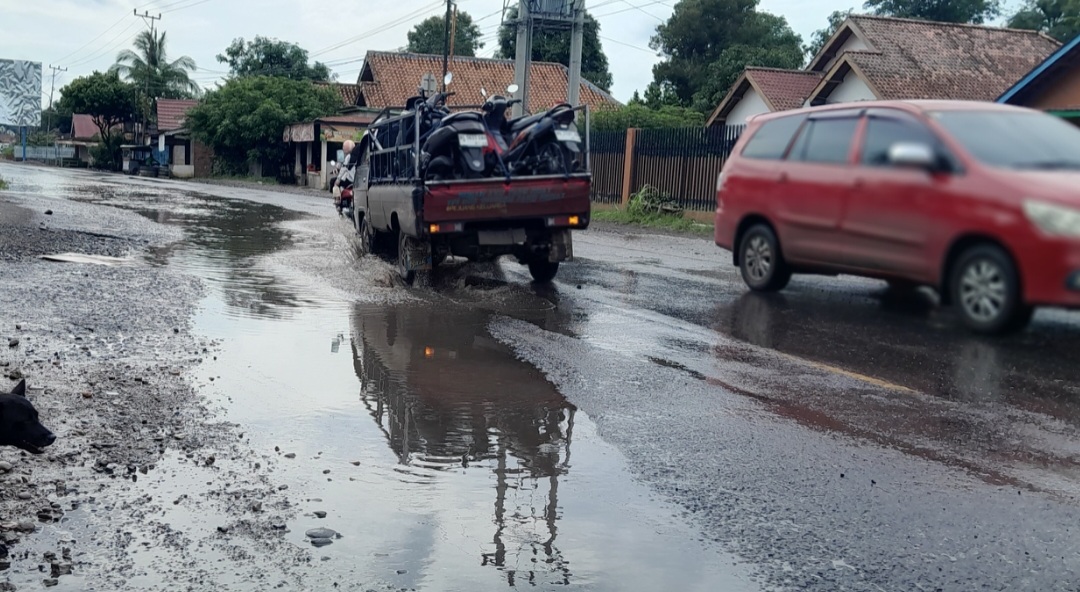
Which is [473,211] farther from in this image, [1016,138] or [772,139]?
[1016,138]

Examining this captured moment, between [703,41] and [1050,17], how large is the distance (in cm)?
A: 1440

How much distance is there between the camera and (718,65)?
44438mm

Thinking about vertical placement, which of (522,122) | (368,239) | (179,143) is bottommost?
(368,239)

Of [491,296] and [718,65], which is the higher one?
[718,65]

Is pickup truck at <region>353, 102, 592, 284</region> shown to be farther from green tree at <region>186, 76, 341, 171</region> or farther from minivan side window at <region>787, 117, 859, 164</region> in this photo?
green tree at <region>186, 76, 341, 171</region>

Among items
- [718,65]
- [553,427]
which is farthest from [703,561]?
[718,65]

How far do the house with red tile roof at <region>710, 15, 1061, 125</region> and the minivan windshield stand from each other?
92.4 ft

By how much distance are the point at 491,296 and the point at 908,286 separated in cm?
930

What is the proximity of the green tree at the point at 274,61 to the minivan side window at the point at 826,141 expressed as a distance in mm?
72876

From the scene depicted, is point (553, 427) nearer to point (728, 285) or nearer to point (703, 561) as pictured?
point (703, 561)

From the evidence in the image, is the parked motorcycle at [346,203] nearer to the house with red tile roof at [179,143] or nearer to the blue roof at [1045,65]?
the blue roof at [1045,65]

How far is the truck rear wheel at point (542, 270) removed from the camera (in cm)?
1277

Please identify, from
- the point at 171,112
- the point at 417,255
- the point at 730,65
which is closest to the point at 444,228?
the point at 417,255

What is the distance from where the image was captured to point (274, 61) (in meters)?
74.4
